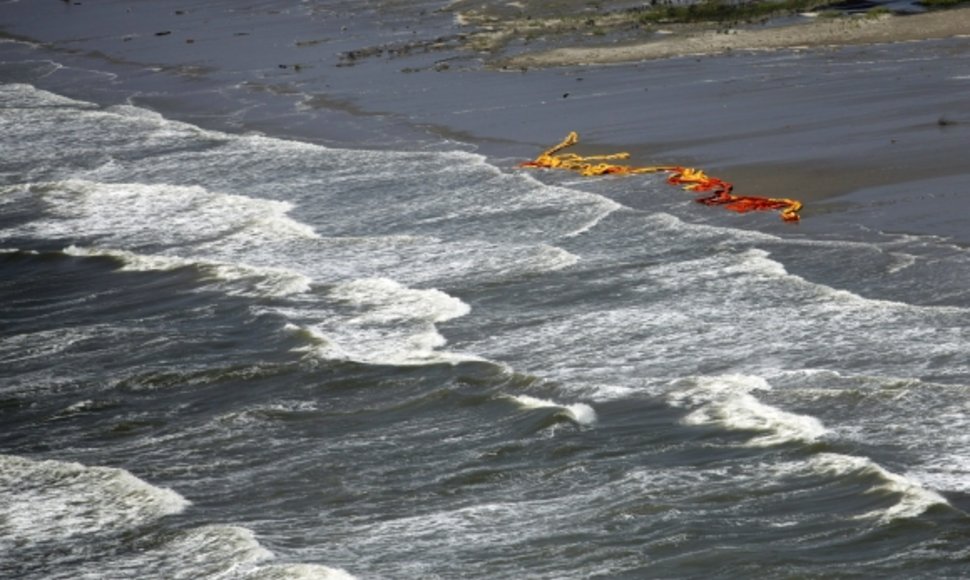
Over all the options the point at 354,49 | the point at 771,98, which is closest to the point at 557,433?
the point at 771,98

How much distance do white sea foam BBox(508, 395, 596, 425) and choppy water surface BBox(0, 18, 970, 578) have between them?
32 mm

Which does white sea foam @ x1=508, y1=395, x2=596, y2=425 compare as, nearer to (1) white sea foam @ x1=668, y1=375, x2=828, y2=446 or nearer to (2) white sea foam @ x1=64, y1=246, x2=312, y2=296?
(1) white sea foam @ x1=668, y1=375, x2=828, y2=446

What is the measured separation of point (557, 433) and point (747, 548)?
10.9 feet

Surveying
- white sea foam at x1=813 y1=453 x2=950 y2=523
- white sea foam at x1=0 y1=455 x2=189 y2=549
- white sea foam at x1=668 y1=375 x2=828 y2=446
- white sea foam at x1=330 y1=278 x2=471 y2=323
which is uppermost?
white sea foam at x1=813 y1=453 x2=950 y2=523

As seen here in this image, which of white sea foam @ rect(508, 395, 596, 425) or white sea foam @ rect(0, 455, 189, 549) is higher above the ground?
white sea foam @ rect(508, 395, 596, 425)

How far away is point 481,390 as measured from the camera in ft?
57.0

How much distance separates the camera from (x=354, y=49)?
1681 inches

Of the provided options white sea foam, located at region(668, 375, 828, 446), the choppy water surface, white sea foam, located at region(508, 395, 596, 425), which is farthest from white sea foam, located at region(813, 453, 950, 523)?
white sea foam, located at region(508, 395, 596, 425)

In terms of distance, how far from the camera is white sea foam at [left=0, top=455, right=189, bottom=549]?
48.1 feet

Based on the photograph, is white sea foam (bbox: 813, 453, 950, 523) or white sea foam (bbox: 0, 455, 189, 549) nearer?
white sea foam (bbox: 813, 453, 950, 523)

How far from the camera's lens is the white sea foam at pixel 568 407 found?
1608 centimetres

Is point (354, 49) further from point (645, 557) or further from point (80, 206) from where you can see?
point (645, 557)

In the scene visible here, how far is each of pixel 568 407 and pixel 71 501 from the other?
15.5 feet

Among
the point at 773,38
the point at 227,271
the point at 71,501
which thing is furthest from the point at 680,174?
the point at 71,501
